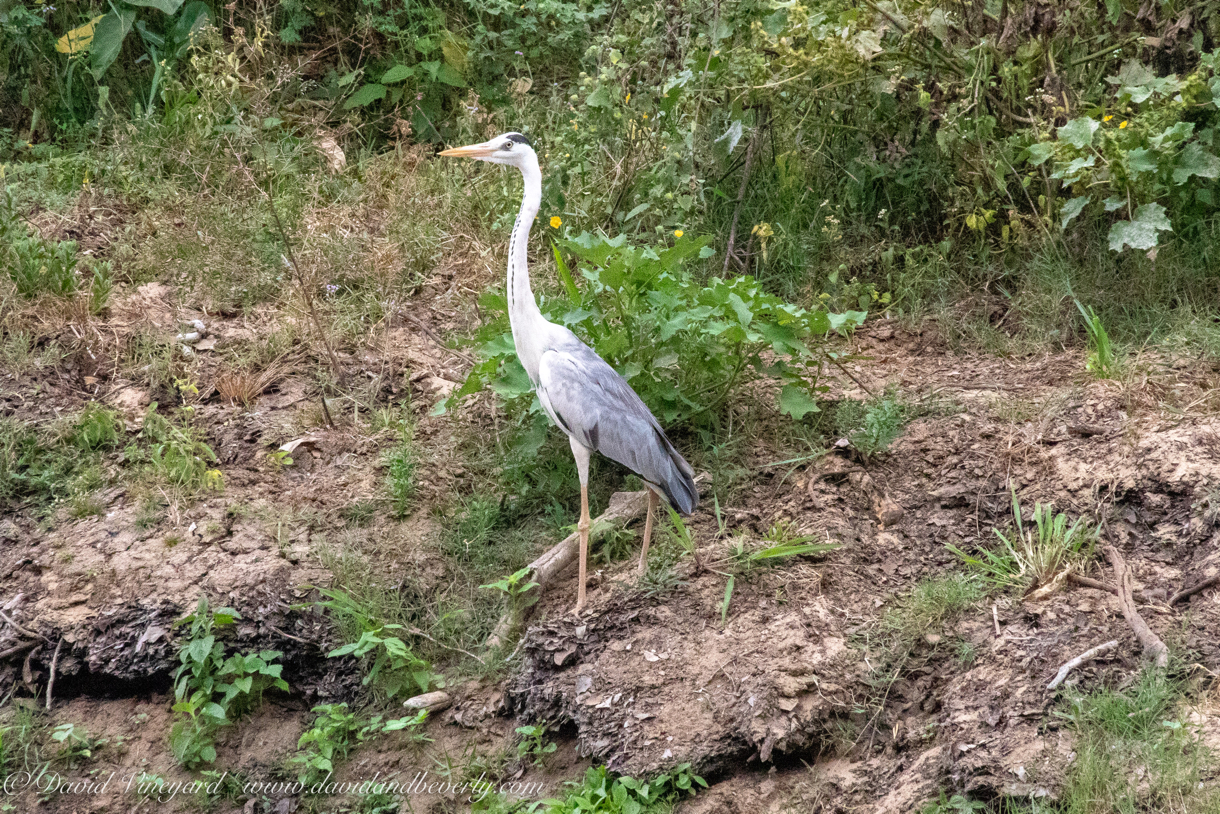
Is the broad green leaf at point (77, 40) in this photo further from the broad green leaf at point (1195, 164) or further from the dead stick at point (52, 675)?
the broad green leaf at point (1195, 164)

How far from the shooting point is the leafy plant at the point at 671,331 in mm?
4203

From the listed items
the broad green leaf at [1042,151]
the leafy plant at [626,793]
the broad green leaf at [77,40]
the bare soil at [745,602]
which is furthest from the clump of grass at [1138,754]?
the broad green leaf at [77,40]

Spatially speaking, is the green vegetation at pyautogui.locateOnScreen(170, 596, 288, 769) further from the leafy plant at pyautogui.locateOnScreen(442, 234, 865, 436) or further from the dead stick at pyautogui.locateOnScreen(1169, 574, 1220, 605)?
the dead stick at pyautogui.locateOnScreen(1169, 574, 1220, 605)

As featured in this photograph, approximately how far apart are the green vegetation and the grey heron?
3.98ft

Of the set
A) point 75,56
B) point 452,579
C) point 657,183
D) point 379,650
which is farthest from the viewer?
point 75,56

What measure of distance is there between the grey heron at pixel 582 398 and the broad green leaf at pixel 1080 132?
213 cm

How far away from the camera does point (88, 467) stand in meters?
4.60

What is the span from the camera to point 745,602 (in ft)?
12.4

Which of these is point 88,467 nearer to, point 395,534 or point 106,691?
point 106,691

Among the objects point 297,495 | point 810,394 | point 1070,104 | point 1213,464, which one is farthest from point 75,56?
point 1213,464

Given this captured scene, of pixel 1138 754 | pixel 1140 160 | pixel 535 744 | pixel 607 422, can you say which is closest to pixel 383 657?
pixel 535 744

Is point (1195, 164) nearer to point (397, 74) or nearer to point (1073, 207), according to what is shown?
point (1073, 207)

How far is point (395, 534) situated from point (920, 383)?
7.81ft

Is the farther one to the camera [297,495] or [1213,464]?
[297,495]
